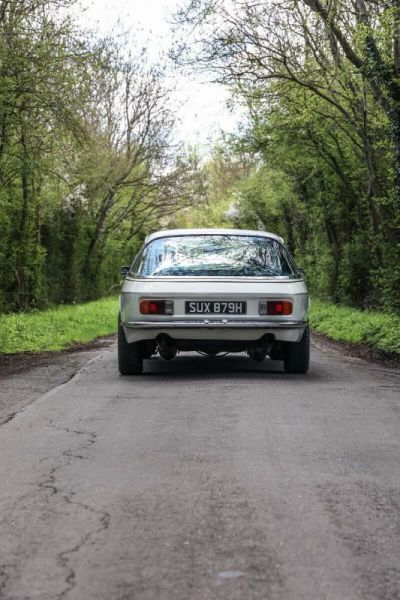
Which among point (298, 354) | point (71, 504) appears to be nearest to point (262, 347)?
point (298, 354)

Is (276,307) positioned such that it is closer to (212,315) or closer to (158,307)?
(212,315)

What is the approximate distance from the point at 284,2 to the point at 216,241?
879 centimetres

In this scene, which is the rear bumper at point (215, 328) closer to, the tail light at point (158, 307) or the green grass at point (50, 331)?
the tail light at point (158, 307)

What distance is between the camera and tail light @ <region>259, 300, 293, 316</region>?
10.2 meters

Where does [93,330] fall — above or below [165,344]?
below

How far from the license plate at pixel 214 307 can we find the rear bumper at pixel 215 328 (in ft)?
0.34

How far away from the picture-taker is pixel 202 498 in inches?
183

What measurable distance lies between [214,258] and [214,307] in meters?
0.97

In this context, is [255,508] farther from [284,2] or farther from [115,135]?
[115,135]

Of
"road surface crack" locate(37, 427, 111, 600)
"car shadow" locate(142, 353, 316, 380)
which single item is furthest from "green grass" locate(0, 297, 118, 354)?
"road surface crack" locate(37, 427, 111, 600)

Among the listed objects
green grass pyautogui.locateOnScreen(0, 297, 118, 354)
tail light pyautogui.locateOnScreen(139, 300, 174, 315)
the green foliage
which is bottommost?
green grass pyautogui.locateOnScreen(0, 297, 118, 354)

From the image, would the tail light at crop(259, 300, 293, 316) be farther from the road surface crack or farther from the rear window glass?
the road surface crack

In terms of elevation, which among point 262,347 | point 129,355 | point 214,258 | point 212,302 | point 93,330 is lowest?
point 93,330

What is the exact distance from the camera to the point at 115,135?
42.8 meters
